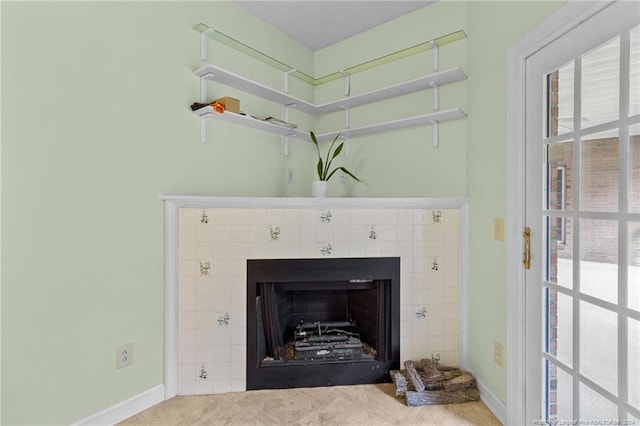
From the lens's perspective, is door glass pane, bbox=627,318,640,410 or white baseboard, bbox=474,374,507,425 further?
white baseboard, bbox=474,374,507,425

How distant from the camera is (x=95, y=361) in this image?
152 centimetres

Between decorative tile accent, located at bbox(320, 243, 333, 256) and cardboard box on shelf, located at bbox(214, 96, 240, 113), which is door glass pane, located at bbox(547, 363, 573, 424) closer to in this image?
decorative tile accent, located at bbox(320, 243, 333, 256)

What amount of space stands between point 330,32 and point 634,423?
9.16 feet

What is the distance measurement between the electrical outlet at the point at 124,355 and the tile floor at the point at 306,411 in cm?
29

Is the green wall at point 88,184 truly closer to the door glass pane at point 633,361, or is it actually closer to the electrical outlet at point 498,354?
the electrical outlet at point 498,354

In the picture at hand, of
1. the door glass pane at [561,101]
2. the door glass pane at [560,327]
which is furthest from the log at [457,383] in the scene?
the door glass pane at [561,101]

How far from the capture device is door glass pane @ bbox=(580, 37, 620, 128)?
3.45ft

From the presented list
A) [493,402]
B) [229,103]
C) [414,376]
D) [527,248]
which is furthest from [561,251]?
[229,103]

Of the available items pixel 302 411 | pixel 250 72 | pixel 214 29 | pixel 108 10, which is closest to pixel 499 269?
pixel 302 411

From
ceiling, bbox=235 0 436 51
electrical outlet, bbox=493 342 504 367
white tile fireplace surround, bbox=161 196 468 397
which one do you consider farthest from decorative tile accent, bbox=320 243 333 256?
ceiling, bbox=235 0 436 51

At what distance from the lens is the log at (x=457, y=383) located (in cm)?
178

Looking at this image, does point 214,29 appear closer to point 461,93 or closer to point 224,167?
point 224,167

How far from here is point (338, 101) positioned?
8.11ft

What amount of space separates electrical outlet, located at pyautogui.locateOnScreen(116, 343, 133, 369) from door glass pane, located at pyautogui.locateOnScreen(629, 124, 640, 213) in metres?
2.24
